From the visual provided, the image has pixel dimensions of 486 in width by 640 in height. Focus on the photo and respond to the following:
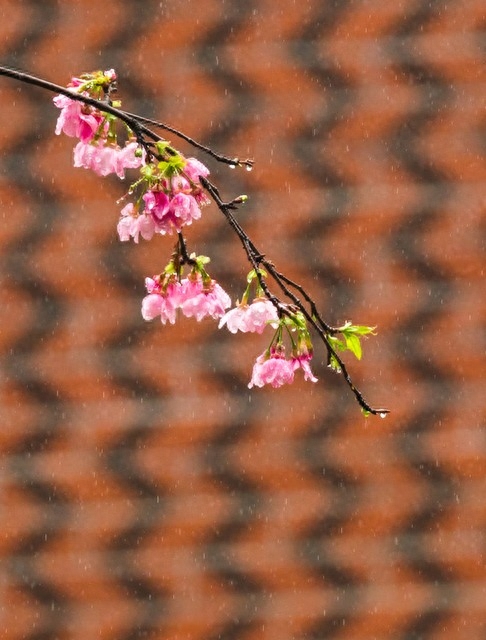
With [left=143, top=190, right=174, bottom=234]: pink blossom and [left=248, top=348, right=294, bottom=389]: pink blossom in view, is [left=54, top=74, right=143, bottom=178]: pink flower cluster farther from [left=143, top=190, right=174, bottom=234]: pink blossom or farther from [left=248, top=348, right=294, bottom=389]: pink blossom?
[left=248, top=348, right=294, bottom=389]: pink blossom

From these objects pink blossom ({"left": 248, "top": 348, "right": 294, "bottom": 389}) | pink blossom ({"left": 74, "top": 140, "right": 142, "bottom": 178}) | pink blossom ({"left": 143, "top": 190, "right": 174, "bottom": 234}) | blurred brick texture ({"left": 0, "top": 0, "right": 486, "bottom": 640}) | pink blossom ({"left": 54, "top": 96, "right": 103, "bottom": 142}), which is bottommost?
pink blossom ({"left": 248, "top": 348, "right": 294, "bottom": 389})

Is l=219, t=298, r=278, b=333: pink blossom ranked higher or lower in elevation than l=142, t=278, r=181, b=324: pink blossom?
higher

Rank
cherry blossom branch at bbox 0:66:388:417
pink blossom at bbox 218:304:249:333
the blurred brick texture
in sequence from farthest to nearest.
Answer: the blurred brick texture < pink blossom at bbox 218:304:249:333 < cherry blossom branch at bbox 0:66:388:417

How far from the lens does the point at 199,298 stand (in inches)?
53.4

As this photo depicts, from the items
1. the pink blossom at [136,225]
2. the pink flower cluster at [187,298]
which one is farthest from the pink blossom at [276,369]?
the pink blossom at [136,225]

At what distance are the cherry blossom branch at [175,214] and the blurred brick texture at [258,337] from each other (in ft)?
3.53

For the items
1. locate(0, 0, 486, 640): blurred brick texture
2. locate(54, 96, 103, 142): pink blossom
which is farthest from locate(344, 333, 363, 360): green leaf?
locate(0, 0, 486, 640): blurred brick texture

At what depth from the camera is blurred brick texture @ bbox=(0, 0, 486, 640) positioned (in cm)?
255

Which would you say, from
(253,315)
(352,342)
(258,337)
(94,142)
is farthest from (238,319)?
(258,337)

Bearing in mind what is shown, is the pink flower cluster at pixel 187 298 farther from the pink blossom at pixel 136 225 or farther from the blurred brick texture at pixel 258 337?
the blurred brick texture at pixel 258 337

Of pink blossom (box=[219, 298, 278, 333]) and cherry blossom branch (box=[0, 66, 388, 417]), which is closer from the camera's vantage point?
cherry blossom branch (box=[0, 66, 388, 417])

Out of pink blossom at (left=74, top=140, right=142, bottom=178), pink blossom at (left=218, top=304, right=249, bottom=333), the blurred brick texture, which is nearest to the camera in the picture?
pink blossom at (left=74, top=140, right=142, bottom=178)

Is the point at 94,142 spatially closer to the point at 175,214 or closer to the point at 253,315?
the point at 175,214

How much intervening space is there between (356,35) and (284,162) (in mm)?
313
